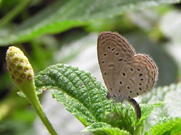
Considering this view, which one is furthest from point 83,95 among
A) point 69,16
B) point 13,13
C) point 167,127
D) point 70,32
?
point 70,32

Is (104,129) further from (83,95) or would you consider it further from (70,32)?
(70,32)

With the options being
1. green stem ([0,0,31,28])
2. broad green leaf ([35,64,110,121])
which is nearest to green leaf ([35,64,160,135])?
broad green leaf ([35,64,110,121])

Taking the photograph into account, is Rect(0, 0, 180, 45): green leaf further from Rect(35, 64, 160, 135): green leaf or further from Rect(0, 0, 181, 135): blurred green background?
Rect(35, 64, 160, 135): green leaf

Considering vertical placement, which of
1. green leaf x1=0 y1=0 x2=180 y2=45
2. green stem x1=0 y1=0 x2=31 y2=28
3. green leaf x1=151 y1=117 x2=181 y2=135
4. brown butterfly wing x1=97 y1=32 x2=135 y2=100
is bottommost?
green leaf x1=151 y1=117 x2=181 y2=135

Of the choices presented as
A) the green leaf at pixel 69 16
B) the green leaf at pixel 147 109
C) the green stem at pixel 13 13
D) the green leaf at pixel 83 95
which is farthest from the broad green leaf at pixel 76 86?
the green stem at pixel 13 13

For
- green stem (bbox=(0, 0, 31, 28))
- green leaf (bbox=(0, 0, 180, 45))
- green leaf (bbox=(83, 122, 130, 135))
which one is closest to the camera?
green leaf (bbox=(83, 122, 130, 135))

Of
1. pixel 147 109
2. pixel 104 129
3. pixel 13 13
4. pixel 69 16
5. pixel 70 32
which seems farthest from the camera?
pixel 70 32
